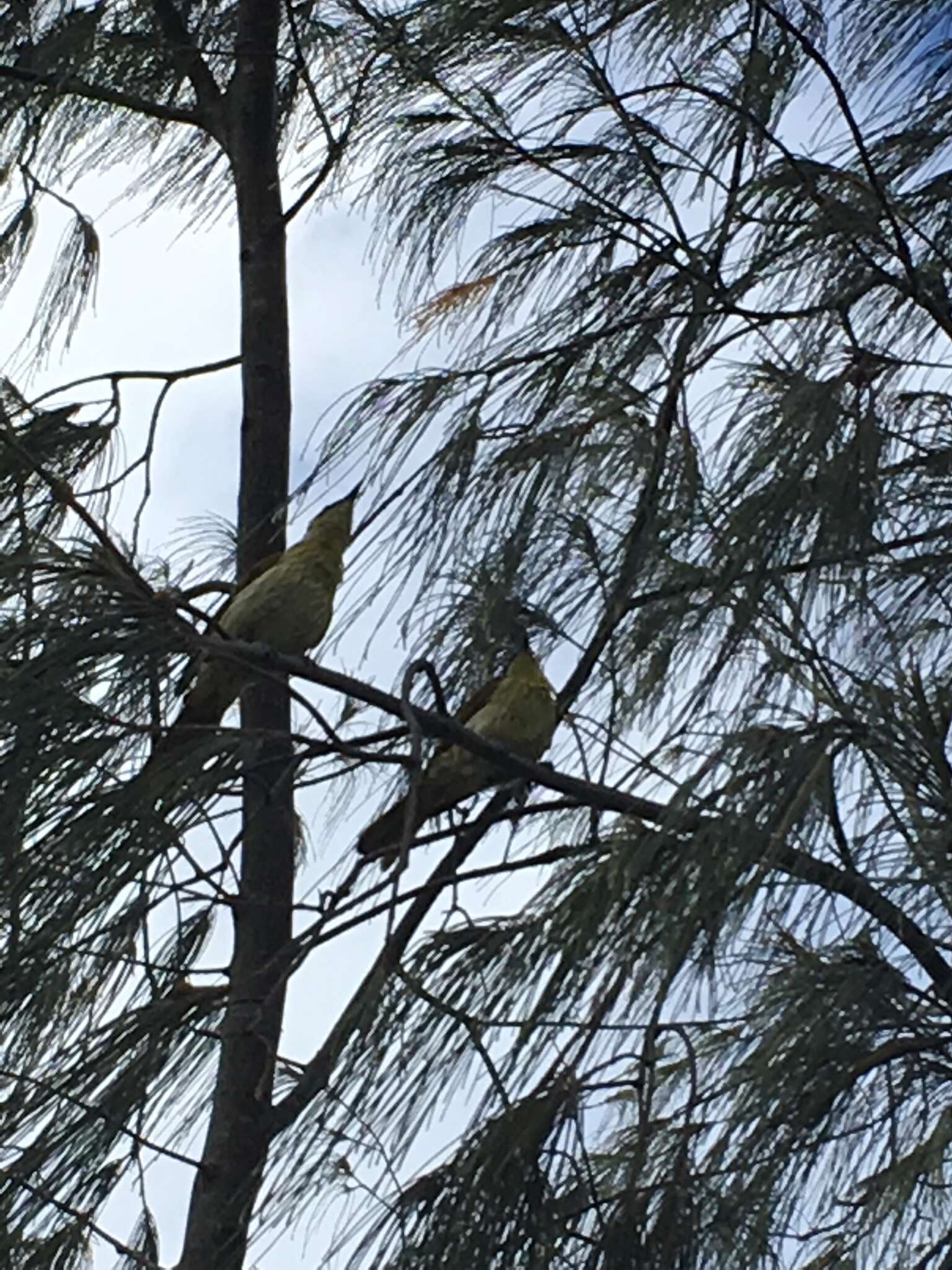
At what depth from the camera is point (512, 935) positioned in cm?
154

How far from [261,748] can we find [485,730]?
0.32m

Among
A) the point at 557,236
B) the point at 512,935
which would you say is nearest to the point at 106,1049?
the point at 512,935

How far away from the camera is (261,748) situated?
2230 millimetres

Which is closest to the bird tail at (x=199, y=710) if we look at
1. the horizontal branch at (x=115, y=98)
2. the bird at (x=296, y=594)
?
the bird at (x=296, y=594)

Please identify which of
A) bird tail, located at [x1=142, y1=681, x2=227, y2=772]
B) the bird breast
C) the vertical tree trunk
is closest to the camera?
the vertical tree trunk

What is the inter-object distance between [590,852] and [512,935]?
0.32 ft

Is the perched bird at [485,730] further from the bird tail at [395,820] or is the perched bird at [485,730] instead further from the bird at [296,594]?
the bird at [296,594]

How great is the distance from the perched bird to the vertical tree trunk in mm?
161

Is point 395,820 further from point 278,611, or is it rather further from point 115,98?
point 115,98

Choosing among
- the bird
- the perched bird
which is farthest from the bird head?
the perched bird

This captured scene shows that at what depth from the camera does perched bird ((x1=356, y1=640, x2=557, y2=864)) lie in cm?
224

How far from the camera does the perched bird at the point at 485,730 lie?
2244 millimetres

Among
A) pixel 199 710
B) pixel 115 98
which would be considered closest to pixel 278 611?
pixel 199 710

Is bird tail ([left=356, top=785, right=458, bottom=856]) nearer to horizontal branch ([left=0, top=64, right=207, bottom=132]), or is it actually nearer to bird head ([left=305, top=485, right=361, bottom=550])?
bird head ([left=305, top=485, right=361, bottom=550])
